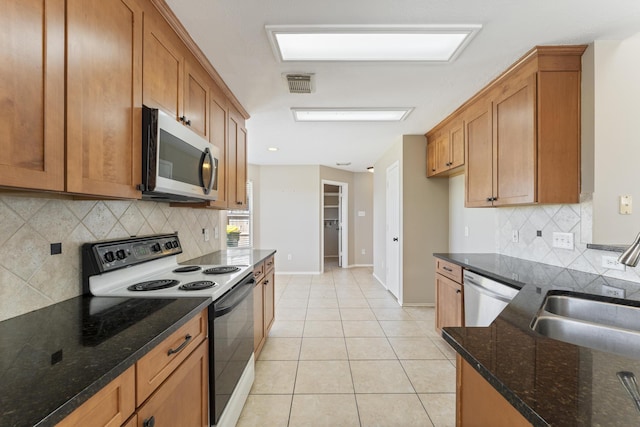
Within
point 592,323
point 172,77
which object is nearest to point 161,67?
point 172,77

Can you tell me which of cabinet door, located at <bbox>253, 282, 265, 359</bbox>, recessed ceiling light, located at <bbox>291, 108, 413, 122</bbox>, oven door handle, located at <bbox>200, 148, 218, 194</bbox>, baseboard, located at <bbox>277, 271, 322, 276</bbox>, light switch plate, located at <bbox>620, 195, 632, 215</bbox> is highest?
recessed ceiling light, located at <bbox>291, 108, 413, 122</bbox>

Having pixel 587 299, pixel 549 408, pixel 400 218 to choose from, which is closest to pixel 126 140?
pixel 549 408

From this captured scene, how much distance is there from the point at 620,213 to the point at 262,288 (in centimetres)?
259

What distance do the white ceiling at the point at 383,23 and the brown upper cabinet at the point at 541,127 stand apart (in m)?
0.12

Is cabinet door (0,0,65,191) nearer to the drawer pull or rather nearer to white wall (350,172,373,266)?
the drawer pull

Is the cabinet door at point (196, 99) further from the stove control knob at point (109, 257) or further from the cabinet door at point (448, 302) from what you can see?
the cabinet door at point (448, 302)

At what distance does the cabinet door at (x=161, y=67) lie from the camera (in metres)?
1.37

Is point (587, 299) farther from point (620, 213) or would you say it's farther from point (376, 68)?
point (376, 68)

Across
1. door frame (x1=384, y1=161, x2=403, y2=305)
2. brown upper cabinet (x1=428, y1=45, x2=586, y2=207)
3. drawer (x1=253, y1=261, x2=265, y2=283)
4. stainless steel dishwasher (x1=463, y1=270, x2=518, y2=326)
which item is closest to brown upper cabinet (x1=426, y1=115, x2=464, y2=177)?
door frame (x1=384, y1=161, x2=403, y2=305)

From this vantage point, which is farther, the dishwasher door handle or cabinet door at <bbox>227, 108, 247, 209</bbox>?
cabinet door at <bbox>227, 108, 247, 209</bbox>

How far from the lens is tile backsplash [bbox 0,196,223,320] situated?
3.34 feet

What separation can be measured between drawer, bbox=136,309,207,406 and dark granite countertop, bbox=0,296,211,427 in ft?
0.21

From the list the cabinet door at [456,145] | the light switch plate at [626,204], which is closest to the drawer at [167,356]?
the light switch plate at [626,204]

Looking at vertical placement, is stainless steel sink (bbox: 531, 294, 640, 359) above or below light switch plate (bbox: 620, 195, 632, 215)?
below
